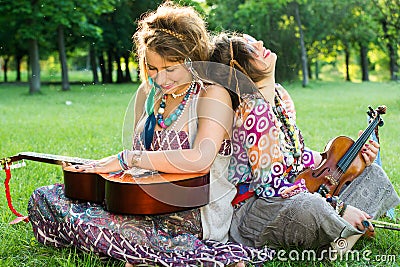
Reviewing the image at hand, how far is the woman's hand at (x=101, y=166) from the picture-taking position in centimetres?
297

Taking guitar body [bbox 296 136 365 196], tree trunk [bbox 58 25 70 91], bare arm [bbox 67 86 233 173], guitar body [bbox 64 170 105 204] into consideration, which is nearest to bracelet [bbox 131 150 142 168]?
bare arm [bbox 67 86 233 173]

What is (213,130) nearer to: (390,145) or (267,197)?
(267,197)

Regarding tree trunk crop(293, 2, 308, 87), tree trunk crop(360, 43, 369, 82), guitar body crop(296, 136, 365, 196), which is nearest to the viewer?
guitar body crop(296, 136, 365, 196)

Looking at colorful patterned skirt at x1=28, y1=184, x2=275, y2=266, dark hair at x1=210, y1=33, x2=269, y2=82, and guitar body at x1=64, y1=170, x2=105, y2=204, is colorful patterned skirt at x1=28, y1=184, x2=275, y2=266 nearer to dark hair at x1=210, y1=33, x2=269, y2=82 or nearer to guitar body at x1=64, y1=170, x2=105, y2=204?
guitar body at x1=64, y1=170, x2=105, y2=204

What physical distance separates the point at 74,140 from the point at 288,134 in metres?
4.76

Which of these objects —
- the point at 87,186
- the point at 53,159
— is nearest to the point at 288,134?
the point at 87,186

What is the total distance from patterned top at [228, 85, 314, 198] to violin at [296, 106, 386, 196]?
0.68 ft

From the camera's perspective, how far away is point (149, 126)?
122 inches

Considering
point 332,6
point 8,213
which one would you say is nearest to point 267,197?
point 8,213

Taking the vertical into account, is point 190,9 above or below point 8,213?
above

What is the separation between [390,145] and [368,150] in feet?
13.2

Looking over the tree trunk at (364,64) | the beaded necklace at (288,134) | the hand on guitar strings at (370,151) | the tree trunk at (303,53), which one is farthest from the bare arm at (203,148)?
the tree trunk at (364,64)

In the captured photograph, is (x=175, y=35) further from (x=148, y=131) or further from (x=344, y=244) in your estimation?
(x=344, y=244)

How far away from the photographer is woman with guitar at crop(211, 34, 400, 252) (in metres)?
2.94
